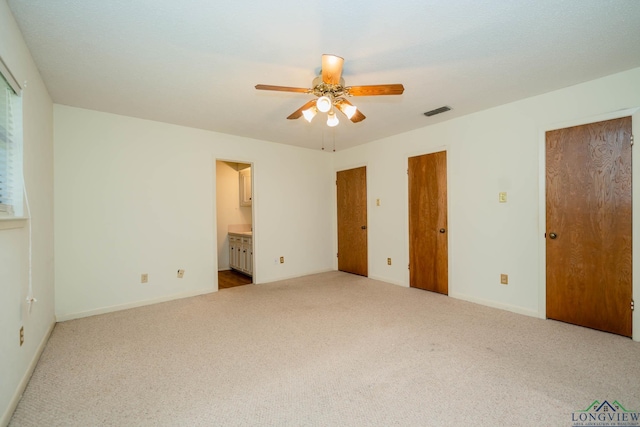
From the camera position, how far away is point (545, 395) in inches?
69.8

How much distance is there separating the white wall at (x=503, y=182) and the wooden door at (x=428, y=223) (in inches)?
3.6

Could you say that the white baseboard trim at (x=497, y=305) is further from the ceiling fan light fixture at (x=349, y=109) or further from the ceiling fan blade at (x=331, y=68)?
the ceiling fan blade at (x=331, y=68)

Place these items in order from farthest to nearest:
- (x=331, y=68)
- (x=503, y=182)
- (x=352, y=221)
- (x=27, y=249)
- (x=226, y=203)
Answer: (x=226, y=203) < (x=352, y=221) < (x=503, y=182) < (x=27, y=249) < (x=331, y=68)

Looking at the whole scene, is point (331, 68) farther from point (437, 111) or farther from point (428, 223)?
point (428, 223)

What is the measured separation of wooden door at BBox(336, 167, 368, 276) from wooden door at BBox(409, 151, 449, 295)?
96 cm

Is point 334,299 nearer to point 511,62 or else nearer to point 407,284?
point 407,284

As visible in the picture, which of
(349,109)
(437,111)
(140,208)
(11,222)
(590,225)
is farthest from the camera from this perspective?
(140,208)

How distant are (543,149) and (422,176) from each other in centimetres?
143

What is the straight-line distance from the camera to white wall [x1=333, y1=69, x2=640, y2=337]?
8.97 ft

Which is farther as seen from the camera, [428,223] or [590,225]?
[428,223]

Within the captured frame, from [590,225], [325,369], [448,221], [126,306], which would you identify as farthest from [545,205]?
[126,306]

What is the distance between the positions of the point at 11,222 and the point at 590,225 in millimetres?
4572

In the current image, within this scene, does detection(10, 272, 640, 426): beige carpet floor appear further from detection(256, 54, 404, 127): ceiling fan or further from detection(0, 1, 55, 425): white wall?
detection(256, 54, 404, 127): ceiling fan

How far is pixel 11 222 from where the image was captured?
1.68m
